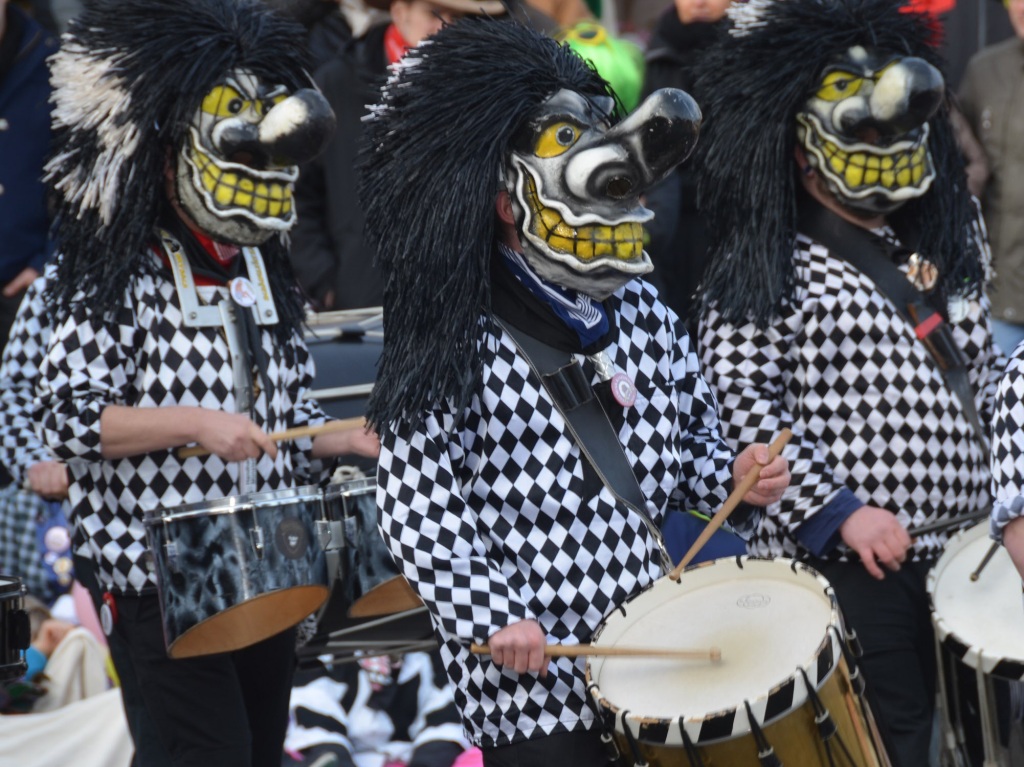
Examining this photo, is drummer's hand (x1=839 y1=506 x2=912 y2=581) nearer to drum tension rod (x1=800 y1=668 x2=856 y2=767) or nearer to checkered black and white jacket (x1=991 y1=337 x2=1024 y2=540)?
checkered black and white jacket (x1=991 y1=337 x2=1024 y2=540)

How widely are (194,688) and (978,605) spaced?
1.67m

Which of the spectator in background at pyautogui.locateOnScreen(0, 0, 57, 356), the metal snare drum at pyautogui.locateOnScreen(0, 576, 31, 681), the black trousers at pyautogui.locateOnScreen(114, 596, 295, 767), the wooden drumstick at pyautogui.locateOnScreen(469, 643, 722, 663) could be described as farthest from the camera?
the spectator in background at pyautogui.locateOnScreen(0, 0, 57, 356)

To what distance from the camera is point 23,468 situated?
3934 millimetres

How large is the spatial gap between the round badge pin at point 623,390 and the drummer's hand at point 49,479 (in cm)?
147

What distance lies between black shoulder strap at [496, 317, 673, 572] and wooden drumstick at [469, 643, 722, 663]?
11.0 inches

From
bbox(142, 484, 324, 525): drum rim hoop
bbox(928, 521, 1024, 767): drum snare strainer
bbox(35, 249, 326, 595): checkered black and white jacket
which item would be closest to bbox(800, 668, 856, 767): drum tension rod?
bbox(928, 521, 1024, 767): drum snare strainer

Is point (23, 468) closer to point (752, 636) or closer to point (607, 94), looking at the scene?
point (607, 94)

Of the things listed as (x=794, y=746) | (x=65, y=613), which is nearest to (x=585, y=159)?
(x=794, y=746)

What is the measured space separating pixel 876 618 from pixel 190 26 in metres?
2.09

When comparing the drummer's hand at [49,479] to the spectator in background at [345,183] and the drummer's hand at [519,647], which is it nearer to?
the drummer's hand at [519,647]

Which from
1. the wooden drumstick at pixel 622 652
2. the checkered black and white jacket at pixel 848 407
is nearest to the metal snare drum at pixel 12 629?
the wooden drumstick at pixel 622 652

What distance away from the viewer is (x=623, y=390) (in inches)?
118

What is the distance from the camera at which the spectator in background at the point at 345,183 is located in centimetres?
543

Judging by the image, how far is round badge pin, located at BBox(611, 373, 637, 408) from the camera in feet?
9.81
